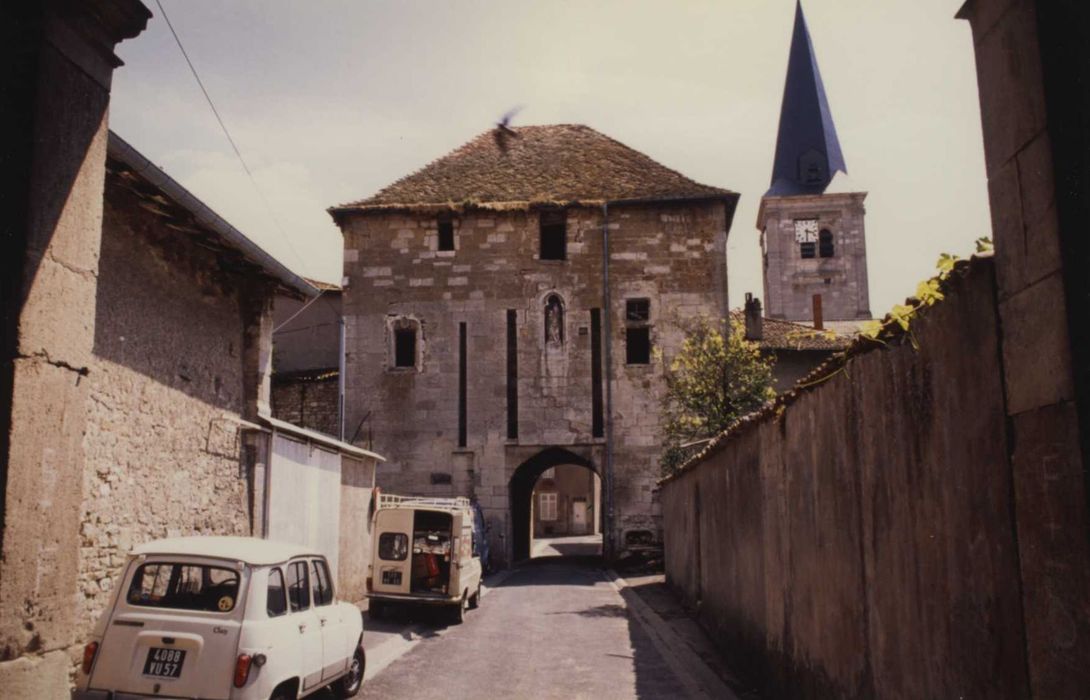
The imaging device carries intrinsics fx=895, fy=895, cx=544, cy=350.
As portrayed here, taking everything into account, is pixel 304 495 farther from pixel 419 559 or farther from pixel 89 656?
pixel 89 656

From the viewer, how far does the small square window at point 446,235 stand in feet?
95.2

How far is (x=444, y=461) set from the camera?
2762 cm

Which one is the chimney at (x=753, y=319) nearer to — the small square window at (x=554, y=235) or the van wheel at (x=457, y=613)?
the small square window at (x=554, y=235)

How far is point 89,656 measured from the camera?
6.75m

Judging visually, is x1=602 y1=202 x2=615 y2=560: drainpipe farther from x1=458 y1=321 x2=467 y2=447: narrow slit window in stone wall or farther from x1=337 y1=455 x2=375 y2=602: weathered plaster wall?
x1=337 y1=455 x2=375 y2=602: weathered plaster wall

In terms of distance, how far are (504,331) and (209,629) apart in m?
21.7

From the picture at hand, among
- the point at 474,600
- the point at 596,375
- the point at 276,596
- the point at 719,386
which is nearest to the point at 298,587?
the point at 276,596

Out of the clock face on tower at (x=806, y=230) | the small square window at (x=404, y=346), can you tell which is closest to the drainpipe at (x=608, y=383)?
the small square window at (x=404, y=346)

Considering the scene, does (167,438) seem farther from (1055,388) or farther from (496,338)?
(496,338)

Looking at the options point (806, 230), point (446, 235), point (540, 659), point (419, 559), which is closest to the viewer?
point (540, 659)

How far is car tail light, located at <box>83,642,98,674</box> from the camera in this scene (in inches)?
265

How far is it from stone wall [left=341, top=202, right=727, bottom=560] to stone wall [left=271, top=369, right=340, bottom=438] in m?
0.60

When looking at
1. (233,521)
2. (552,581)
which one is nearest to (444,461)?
(552,581)

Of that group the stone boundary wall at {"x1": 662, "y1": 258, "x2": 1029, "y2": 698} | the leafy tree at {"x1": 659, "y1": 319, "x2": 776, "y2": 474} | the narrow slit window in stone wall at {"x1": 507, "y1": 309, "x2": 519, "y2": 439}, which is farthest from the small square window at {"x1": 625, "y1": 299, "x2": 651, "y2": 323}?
the stone boundary wall at {"x1": 662, "y1": 258, "x2": 1029, "y2": 698}
